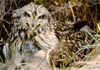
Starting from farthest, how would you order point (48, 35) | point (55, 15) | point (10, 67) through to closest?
point (55, 15), point (48, 35), point (10, 67)

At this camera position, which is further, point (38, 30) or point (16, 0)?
point (16, 0)

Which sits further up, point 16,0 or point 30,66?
point 16,0

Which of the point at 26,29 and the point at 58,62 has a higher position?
the point at 26,29

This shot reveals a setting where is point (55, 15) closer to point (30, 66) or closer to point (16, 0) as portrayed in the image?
point (16, 0)

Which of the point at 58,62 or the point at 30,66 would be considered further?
the point at 58,62

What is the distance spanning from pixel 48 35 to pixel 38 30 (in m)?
0.13

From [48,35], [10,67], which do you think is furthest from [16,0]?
[10,67]

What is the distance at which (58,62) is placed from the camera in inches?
145

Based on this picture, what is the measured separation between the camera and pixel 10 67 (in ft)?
11.4

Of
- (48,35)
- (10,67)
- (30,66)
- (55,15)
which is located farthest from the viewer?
(55,15)

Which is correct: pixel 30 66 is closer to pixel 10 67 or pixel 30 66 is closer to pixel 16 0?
pixel 10 67

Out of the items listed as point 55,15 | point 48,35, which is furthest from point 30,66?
point 55,15

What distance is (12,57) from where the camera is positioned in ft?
12.0

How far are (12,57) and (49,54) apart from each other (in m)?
0.33
